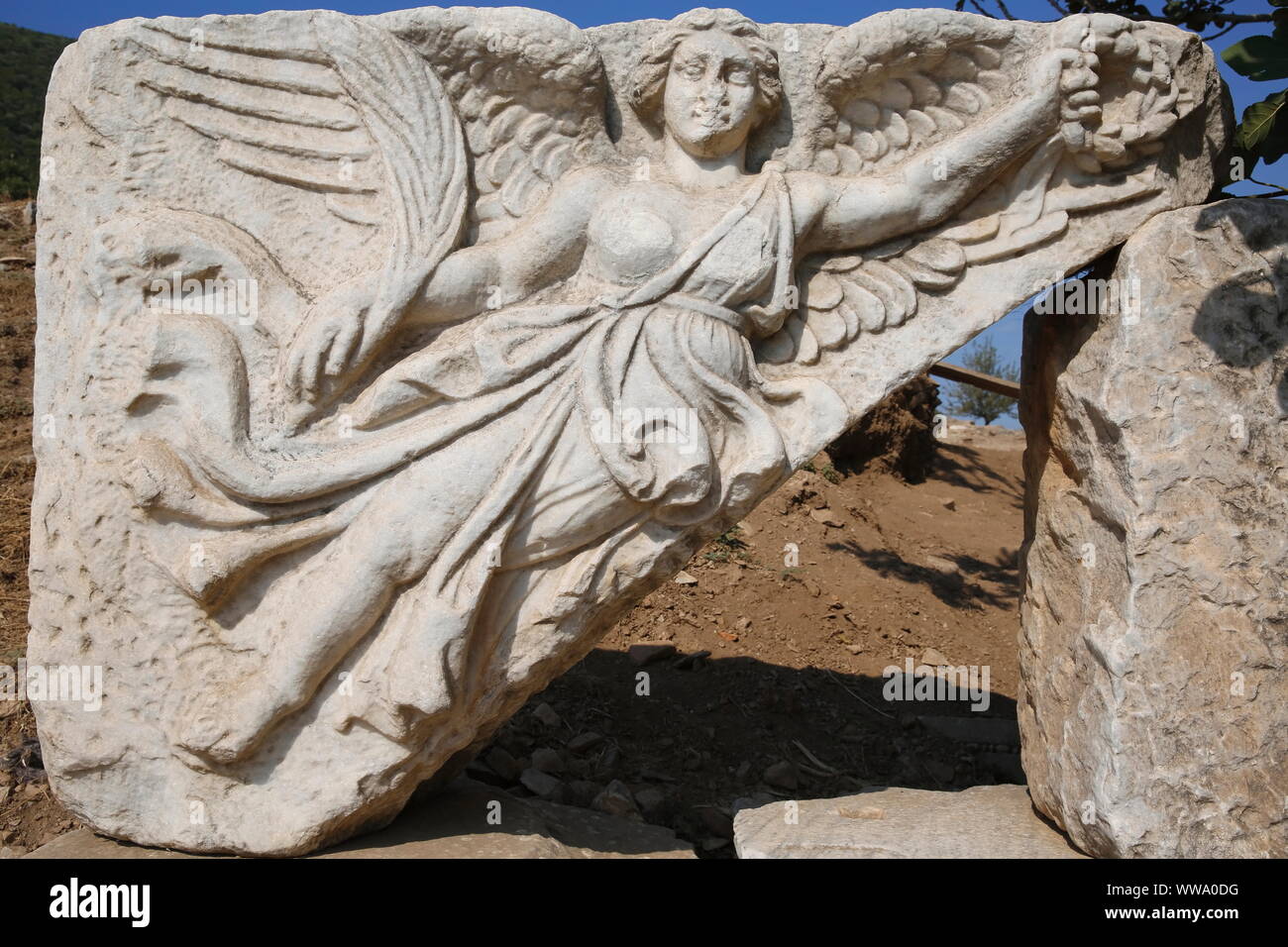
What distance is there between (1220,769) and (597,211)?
6.89 feet

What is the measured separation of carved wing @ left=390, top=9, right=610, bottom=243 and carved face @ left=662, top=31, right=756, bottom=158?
213 mm

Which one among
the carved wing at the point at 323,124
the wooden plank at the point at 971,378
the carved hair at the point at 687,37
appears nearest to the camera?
the carved wing at the point at 323,124

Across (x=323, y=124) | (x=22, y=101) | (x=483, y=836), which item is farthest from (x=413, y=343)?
(x=22, y=101)

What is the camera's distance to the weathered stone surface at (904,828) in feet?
8.98

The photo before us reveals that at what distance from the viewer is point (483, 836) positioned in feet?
9.22

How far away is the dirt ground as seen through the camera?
3662mm

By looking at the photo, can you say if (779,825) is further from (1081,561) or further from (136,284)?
(136,284)

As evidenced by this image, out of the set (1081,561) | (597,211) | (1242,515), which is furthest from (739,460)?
(1242,515)

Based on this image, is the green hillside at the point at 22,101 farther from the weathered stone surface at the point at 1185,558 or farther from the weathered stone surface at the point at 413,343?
the weathered stone surface at the point at 1185,558

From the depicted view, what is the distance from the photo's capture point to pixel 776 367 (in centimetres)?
280

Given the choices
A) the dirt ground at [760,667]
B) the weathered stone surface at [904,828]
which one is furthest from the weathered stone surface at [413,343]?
the dirt ground at [760,667]

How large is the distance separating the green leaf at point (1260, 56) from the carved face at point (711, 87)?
3.86 feet

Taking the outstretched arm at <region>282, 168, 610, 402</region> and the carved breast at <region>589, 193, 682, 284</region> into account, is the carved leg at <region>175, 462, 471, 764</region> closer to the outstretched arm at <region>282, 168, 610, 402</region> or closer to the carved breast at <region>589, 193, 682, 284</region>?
the outstretched arm at <region>282, 168, 610, 402</region>

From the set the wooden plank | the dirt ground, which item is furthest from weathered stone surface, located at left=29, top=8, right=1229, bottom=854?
the wooden plank
